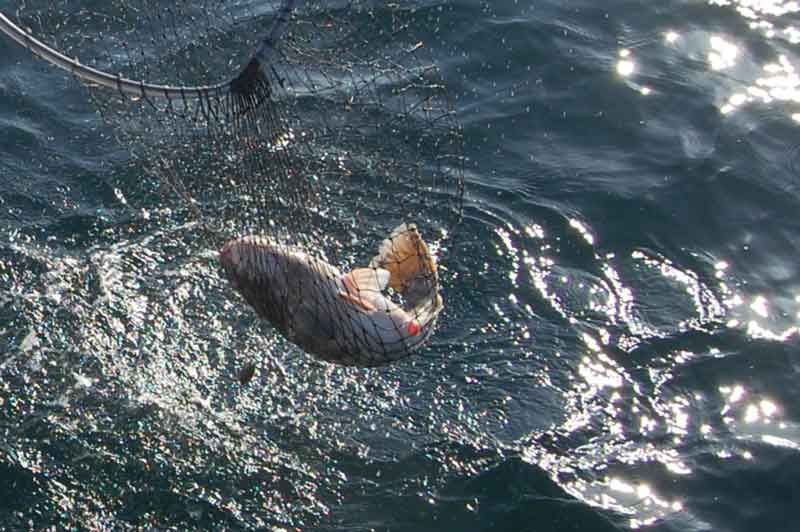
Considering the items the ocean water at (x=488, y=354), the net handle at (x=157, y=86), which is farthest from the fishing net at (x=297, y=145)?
the ocean water at (x=488, y=354)

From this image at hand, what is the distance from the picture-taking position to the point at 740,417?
309 inches

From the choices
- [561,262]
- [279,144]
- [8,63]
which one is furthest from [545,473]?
[8,63]

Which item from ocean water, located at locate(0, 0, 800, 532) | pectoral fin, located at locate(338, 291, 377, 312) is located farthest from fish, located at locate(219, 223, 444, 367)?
ocean water, located at locate(0, 0, 800, 532)

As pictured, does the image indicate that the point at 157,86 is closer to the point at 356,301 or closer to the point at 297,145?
the point at 356,301

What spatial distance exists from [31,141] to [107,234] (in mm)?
1838

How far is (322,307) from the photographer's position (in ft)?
21.7

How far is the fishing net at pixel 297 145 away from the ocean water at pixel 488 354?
449mm

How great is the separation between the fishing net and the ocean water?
45 centimetres

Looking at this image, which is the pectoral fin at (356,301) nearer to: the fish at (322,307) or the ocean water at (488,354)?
the fish at (322,307)

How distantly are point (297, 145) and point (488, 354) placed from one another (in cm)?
279

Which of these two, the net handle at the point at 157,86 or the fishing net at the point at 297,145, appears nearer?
the net handle at the point at 157,86

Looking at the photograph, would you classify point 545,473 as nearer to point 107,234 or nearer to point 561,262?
point 561,262

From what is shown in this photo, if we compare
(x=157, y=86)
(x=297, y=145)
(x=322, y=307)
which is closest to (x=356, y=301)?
(x=322, y=307)

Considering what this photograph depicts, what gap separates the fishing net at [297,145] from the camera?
6543mm
